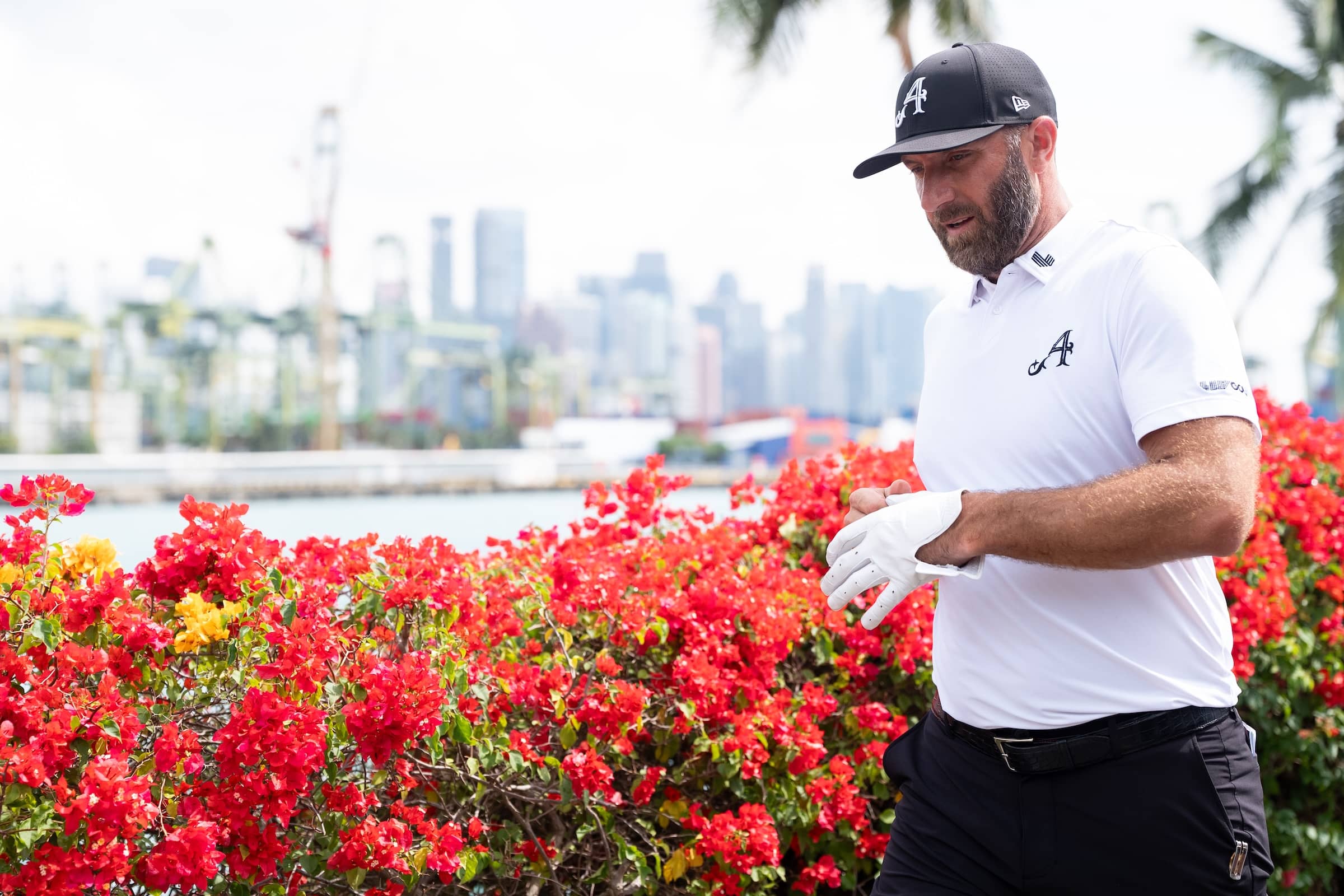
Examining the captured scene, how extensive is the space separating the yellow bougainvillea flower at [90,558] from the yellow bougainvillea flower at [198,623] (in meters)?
0.31

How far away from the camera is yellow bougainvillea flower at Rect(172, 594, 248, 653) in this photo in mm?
2111

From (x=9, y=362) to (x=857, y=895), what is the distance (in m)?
76.0

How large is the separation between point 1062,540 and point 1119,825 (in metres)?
0.44

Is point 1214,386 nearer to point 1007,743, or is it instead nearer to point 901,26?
point 1007,743

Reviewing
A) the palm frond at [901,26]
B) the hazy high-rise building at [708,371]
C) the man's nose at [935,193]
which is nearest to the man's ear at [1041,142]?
the man's nose at [935,193]

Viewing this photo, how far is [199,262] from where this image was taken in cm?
7081

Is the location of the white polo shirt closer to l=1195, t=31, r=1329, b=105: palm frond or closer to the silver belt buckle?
the silver belt buckle

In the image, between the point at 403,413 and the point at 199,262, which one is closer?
the point at 199,262

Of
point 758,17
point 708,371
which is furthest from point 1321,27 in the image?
point 708,371

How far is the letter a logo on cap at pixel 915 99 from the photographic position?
5.62 ft

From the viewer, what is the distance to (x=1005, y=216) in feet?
5.57

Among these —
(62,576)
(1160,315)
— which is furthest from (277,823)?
(1160,315)

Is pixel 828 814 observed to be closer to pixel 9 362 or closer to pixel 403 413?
pixel 9 362

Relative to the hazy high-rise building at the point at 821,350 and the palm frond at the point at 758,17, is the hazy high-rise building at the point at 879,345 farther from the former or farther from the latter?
the palm frond at the point at 758,17
